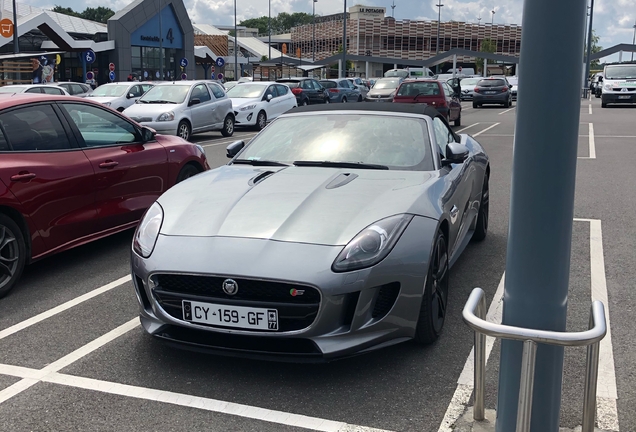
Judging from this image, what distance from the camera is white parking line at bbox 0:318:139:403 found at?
371 centimetres

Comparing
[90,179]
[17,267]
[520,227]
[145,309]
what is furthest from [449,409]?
[90,179]

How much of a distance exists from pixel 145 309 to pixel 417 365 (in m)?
1.54

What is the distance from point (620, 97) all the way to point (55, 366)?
32.8 meters

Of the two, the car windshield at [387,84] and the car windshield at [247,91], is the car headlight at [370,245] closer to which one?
the car windshield at [247,91]

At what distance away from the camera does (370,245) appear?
3.77 metres

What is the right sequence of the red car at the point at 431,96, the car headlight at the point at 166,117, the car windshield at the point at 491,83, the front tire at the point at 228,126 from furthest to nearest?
the car windshield at the point at 491,83 < the red car at the point at 431,96 < the front tire at the point at 228,126 < the car headlight at the point at 166,117

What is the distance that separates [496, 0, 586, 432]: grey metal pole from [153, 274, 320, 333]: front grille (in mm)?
1266

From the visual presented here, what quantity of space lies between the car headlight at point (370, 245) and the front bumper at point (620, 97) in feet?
104

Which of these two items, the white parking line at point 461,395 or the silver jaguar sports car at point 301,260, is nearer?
the white parking line at point 461,395

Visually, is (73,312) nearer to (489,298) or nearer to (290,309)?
(290,309)

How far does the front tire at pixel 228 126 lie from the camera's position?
1997 cm

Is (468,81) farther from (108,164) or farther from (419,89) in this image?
(108,164)

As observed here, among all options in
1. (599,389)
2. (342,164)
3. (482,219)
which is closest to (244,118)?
(482,219)

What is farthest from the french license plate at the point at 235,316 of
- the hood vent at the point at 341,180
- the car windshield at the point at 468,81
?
the car windshield at the point at 468,81
